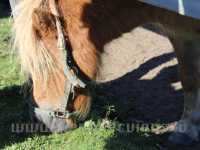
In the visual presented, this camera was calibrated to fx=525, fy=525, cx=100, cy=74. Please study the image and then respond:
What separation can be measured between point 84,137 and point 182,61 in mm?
962

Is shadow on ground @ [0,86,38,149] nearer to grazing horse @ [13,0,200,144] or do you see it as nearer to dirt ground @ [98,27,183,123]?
grazing horse @ [13,0,200,144]

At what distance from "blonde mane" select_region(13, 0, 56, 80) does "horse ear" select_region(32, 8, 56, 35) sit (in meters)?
0.02

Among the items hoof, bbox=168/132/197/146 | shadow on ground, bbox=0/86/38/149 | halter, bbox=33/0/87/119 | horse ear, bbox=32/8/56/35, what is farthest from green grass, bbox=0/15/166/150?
horse ear, bbox=32/8/56/35

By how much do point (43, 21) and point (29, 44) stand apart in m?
0.16

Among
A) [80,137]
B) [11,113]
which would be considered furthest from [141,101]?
[11,113]

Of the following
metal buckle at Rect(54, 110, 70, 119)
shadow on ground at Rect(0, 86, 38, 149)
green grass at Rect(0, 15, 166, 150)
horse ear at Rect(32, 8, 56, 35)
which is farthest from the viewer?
shadow on ground at Rect(0, 86, 38, 149)

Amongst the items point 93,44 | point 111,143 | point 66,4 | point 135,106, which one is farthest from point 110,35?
point 135,106

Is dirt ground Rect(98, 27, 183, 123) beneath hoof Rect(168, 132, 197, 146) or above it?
above

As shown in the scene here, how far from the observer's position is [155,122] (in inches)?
168

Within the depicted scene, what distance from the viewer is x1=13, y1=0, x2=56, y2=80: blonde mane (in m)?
2.98

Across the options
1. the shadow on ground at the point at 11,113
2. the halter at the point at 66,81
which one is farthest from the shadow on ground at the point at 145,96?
the halter at the point at 66,81

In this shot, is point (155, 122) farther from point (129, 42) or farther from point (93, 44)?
point (129, 42)

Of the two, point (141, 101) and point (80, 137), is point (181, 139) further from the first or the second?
point (80, 137)

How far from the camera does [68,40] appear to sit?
121 inches
